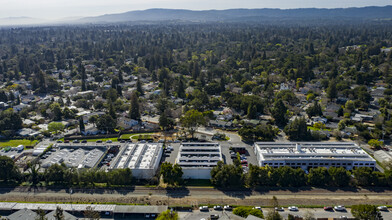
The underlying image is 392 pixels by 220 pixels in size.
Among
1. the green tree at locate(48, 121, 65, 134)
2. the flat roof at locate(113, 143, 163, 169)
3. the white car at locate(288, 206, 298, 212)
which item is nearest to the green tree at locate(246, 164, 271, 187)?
the white car at locate(288, 206, 298, 212)

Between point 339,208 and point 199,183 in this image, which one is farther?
point 199,183

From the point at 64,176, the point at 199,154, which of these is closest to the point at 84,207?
the point at 64,176

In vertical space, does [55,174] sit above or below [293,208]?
above

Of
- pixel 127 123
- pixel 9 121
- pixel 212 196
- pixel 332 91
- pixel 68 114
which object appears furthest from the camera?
pixel 332 91

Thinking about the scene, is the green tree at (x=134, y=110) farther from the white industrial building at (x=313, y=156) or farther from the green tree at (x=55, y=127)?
the white industrial building at (x=313, y=156)

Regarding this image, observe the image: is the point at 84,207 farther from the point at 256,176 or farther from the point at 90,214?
the point at 256,176

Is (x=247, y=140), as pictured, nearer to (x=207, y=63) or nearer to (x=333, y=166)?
(x=333, y=166)

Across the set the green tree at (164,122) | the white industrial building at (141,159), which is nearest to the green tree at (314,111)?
the green tree at (164,122)

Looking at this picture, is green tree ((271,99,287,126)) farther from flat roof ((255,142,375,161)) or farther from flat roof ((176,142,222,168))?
flat roof ((176,142,222,168))
